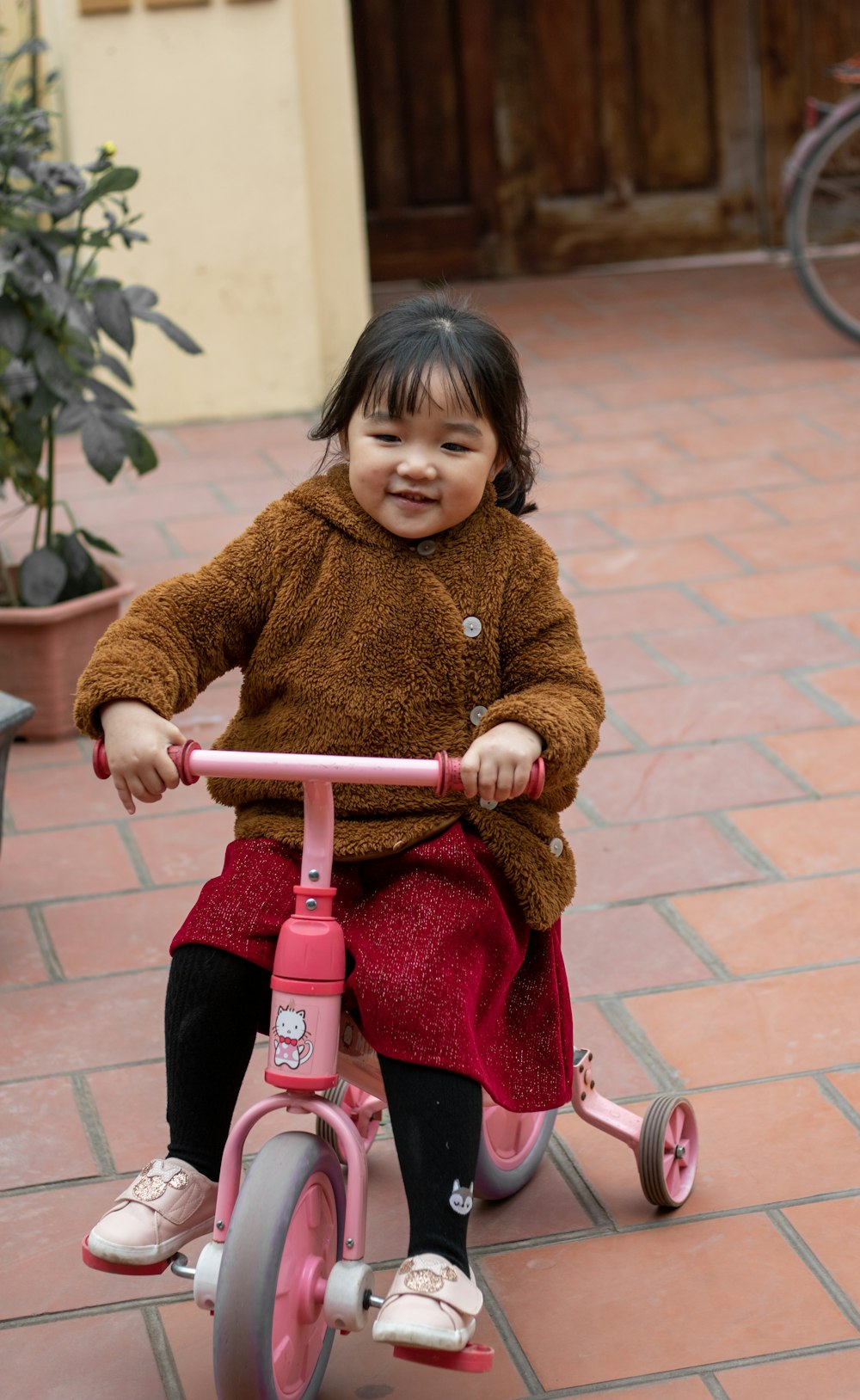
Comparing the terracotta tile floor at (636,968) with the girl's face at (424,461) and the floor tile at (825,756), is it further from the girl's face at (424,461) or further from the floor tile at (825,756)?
the girl's face at (424,461)

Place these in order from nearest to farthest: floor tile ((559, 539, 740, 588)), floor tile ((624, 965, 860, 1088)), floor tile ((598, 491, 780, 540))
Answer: floor tile ((624, 965, 860, 1088)), floor tile ((559, 539, 740, 588)), floor tile ((598, 491, 780, 540))

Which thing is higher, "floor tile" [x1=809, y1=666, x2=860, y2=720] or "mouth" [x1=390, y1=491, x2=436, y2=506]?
"mouth" [x1=390, y1=491, x2=436, y2=506]

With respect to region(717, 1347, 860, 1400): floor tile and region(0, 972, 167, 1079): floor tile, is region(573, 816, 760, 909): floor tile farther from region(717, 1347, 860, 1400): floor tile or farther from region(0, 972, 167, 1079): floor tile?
region(717, 1347, 860, 1400): floor tile

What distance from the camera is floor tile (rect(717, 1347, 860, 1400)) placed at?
1707mm

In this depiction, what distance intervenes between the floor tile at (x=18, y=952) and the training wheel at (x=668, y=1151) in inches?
37.9

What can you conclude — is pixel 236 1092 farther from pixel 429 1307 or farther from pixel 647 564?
pixel 647 564

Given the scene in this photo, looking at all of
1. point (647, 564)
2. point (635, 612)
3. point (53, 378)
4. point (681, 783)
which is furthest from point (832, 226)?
point (53, 378)

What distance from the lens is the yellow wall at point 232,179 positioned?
191 inches

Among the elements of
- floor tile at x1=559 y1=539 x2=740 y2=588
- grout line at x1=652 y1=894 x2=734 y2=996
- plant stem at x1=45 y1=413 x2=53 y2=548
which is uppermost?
plant stem at x1=45 y1=413 x2=53 y2=548

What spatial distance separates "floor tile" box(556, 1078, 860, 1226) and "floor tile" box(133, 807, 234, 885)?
838mm

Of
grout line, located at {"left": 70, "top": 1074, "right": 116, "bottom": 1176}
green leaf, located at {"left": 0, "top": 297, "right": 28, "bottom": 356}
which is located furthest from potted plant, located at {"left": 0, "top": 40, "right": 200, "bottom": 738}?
grout line, located at {"left": 70, "top": 1074, "right": 116, "bottom": 1176}

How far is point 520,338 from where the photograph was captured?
5.84m

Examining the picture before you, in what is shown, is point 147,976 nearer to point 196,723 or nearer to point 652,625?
point 196,723

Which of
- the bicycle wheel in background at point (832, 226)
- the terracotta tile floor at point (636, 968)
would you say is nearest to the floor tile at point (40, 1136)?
the terracotta tile floor at point (636, 968)
